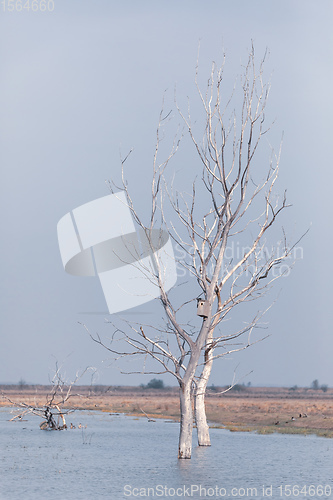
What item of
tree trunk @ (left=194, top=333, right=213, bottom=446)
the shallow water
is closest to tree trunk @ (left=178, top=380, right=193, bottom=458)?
the shallow water

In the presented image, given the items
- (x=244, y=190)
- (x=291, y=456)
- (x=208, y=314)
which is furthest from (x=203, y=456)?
(x=244, y=190)

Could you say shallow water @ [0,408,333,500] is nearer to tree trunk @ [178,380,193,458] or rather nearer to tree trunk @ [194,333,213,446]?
tree trunk @ [178,380,193,458]

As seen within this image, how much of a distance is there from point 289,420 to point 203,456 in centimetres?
1863

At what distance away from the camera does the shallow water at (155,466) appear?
16297 mm

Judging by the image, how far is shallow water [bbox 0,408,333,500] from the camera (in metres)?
16.3

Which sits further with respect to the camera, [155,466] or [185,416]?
[155,466]

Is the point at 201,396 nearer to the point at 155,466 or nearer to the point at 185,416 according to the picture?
the point at 155,466

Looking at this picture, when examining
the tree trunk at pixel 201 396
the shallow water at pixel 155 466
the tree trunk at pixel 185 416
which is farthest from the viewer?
the tree trunk at pixel 201 396

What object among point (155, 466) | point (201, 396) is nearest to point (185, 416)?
point (155, 466)

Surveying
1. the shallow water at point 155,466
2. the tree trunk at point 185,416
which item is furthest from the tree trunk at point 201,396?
the tree trunk at point 185,416

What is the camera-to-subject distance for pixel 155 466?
803 inches

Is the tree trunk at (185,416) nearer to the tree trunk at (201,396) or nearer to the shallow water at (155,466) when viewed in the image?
the shallow water at (155,466)

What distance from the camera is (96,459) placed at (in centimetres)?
2244

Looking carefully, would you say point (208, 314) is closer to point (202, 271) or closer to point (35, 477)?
point (202, 271)
